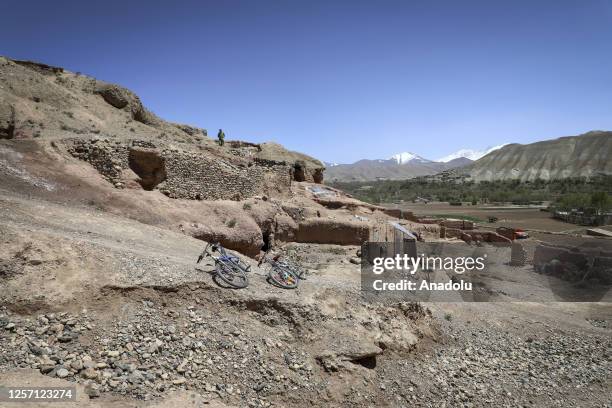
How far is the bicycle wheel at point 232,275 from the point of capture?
707 cm

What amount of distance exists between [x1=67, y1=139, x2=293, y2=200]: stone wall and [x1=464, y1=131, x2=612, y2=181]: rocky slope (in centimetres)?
8846

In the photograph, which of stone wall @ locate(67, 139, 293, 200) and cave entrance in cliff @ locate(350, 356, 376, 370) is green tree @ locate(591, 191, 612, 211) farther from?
cave entrance in cliff @ locate(350, 356, 376, 370)

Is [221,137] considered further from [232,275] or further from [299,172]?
[232,275]

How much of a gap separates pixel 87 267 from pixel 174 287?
52.5 inches

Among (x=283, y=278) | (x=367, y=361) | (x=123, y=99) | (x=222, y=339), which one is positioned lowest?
(x=367, y=361)

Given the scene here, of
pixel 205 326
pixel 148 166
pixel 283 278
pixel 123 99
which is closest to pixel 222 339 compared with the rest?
pixel 205 326

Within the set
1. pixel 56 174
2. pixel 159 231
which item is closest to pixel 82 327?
pixel 159 231

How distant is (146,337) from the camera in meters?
5.46

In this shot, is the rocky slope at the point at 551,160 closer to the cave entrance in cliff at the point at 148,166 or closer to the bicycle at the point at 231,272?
the cave entrance in cliff at the point at 148,166

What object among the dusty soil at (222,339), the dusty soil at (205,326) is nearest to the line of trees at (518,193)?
the dusty soil at (205,326)

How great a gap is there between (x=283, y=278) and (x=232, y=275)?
1.21 metres

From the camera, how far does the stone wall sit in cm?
1208

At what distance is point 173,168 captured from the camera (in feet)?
44.2

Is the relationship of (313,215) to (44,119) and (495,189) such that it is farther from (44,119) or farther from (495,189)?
(495,189)
